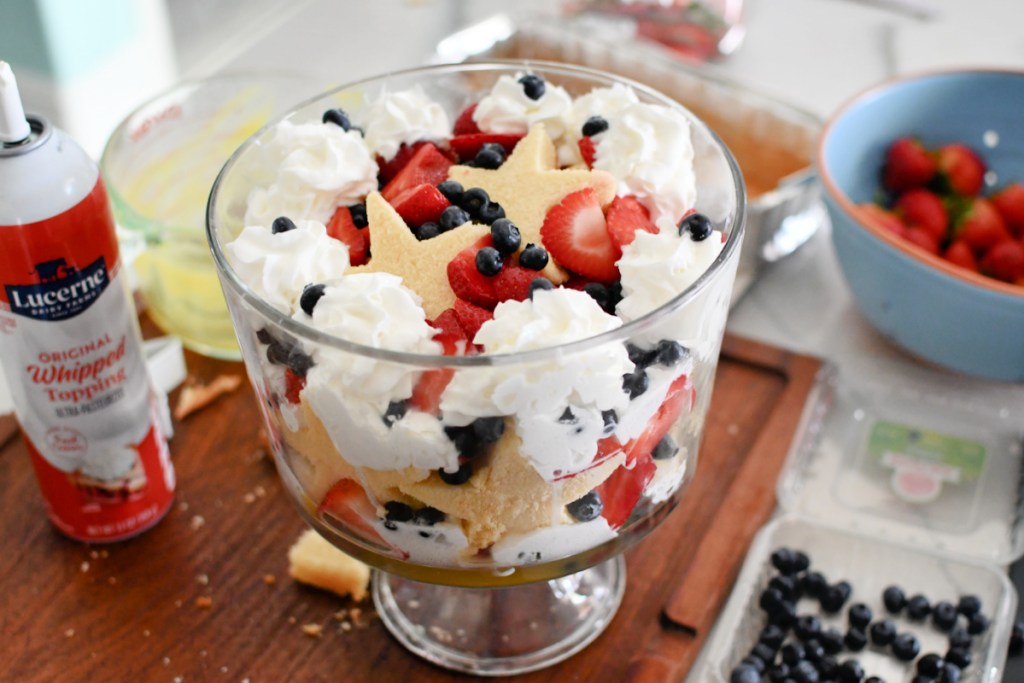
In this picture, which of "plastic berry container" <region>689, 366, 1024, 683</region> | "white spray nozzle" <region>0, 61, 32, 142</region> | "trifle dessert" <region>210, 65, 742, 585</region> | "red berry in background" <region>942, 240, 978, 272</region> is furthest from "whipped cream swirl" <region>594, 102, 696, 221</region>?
"red berry in background" <region>942, 240, 978, 272</region>

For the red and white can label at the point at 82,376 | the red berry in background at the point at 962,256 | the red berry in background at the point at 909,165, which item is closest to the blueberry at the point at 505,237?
the red and white can label at the point at 82,376

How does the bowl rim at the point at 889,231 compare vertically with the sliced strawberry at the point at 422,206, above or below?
below

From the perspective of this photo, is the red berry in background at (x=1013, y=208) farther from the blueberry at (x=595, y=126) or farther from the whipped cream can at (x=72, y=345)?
the whipped cream can at (x=72, y=345)

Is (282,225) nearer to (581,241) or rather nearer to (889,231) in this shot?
(581,241)

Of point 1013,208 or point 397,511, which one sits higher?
point 397,511

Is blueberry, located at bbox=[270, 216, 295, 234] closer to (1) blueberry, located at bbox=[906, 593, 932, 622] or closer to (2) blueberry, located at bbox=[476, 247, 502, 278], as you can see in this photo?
(2) blueberry, located at bbox=[476, 247, 502, 278]

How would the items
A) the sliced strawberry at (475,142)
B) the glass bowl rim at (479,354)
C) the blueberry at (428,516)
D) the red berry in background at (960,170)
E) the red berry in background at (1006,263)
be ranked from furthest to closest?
1. the red berry in background at (960,170)
2. the red berry in background at (1006,263)
3. the sliced strawberry at (475,142)
4. the blueberry at (428,516)
5. the glass bowl rim at (479,354)

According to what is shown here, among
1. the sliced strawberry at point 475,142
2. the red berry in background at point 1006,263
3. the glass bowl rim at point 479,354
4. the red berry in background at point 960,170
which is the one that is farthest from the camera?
the red berry in background at point 960,170

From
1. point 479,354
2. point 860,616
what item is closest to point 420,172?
point 479,354
